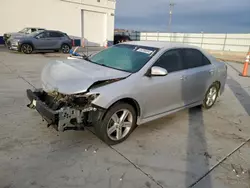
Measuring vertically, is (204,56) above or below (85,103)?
above

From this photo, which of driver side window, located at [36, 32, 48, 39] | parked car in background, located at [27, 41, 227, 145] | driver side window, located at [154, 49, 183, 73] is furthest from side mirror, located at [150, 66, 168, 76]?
driver side window, located at [36, 32, 48, 39]

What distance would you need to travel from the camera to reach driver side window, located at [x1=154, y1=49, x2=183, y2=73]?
374cm

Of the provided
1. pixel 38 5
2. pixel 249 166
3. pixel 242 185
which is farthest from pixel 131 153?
pixel 38 5

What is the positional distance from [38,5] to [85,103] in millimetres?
19708

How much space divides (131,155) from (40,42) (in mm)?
12966

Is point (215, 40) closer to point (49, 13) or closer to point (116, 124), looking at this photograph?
point (49, 13)

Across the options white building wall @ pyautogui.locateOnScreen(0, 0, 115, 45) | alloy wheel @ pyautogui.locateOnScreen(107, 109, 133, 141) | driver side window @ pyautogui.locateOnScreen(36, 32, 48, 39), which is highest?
white building wall @ pyautogui.locateOnScreen(0, 0, 115, 45)

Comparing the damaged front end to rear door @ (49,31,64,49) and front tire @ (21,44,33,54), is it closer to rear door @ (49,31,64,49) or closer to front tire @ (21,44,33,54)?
front tire @ (21,44,33,54)

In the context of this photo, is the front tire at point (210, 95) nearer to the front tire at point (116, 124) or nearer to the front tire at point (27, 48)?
the front tire at point (116, 124)

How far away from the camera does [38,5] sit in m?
19.3

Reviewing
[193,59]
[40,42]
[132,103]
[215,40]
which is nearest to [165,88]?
[132,103]

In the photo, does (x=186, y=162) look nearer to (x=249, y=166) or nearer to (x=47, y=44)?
(x=249, y=166)

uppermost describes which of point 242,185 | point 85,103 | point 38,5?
point 38,5

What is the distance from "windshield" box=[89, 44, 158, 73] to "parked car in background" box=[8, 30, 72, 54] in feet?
35.0
